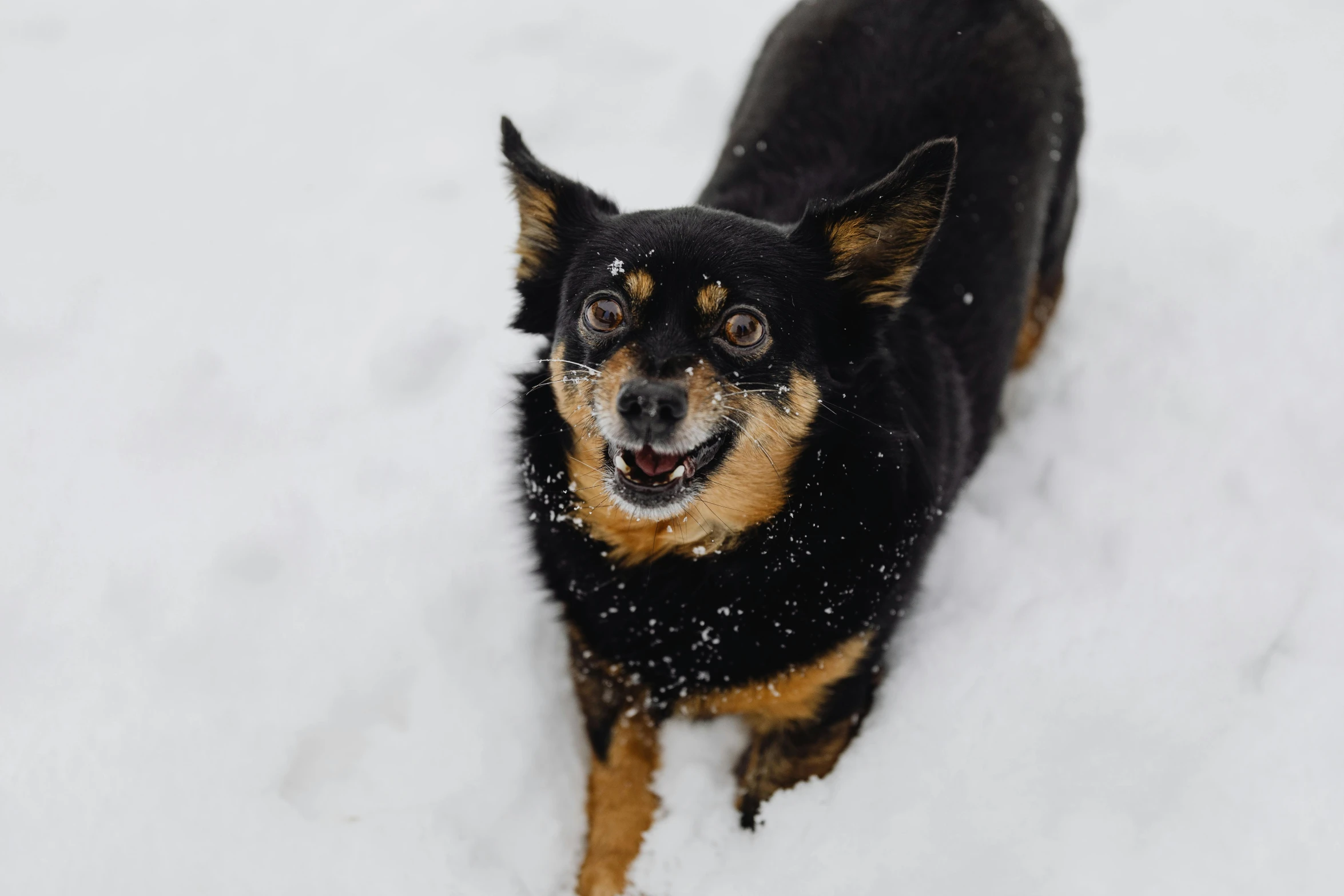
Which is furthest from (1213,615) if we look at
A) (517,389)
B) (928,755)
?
(517,389)

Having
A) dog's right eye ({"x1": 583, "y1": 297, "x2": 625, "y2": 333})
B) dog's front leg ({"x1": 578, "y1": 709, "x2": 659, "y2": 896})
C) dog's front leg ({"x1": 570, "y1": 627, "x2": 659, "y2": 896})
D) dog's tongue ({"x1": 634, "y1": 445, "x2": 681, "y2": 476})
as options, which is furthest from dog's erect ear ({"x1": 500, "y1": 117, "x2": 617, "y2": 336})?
dog's front leg ({"x1": 578, "y1": 709, "x2": 659, "y2": 896})

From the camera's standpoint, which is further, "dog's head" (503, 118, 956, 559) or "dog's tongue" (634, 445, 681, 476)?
"dog's tongue" (634, 445, 681, 476)

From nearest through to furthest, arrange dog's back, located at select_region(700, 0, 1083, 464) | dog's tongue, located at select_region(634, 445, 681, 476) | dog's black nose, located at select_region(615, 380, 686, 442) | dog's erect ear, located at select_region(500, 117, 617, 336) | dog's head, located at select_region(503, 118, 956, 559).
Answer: dog's black nose, located at select_region(615, 380, 686, 442) < dog's head, located at select_region(503, 118, 956, 559) < dog's tongue, located at select_region(634, 445, 681, 476) < dog's erect ear, located at select_region(500, 117, 617, 336) < dog's back, located at select_region(700, 0, 1083, 464)

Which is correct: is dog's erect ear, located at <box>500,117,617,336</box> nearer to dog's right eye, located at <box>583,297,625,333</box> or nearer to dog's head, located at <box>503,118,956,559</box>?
dog's head, located at <box>503,118,956,559</box>

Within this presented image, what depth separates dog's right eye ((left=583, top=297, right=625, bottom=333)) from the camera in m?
2.38

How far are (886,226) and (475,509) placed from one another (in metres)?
1.73

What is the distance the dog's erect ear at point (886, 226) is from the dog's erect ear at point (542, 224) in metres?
0.59

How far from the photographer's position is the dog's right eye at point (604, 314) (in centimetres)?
238

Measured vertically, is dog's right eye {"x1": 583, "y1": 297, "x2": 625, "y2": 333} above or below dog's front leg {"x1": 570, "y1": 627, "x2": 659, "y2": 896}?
above

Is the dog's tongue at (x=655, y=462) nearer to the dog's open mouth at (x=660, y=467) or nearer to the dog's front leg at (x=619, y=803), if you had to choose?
the dog's open mouth at (x=660, y=467)

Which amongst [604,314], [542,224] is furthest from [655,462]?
[542,224]

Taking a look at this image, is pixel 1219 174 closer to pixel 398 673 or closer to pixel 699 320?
pixel 699 320

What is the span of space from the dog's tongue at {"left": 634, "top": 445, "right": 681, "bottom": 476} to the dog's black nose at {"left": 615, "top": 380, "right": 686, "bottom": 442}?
0.18 metres

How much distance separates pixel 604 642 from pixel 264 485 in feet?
4.67
